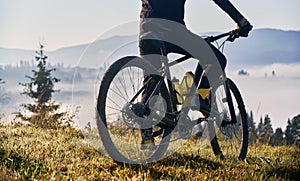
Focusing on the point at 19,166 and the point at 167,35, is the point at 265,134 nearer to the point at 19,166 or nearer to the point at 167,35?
the point at 167,35

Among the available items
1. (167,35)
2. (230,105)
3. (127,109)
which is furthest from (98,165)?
(230,105)

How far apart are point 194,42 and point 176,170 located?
134cm

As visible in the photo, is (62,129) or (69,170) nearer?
(69,170)

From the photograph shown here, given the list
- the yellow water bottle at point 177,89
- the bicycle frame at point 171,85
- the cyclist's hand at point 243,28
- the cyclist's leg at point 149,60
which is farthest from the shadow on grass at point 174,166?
the cyclist's hand at point 243,28

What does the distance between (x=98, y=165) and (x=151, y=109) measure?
2.37 ft

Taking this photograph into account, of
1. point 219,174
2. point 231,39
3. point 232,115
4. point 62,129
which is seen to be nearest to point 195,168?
point 219,174

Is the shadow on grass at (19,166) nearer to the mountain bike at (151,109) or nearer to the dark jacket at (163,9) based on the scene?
the mountain bike at (151,109)

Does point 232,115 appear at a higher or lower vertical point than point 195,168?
higher

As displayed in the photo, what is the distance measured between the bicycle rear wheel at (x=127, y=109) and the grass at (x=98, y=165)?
0.18m

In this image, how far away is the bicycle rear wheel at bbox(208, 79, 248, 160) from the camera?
18.6 ft

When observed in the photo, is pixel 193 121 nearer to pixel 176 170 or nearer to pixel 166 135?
pixel 166 135

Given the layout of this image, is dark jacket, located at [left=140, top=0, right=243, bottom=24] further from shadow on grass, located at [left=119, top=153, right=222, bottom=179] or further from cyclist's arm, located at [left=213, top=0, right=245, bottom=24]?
shadow on grass, located at [left=119, top=153, right=222, bottom=179]

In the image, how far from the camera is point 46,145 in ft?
18.0

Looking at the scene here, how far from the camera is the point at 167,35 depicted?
16.1ft
